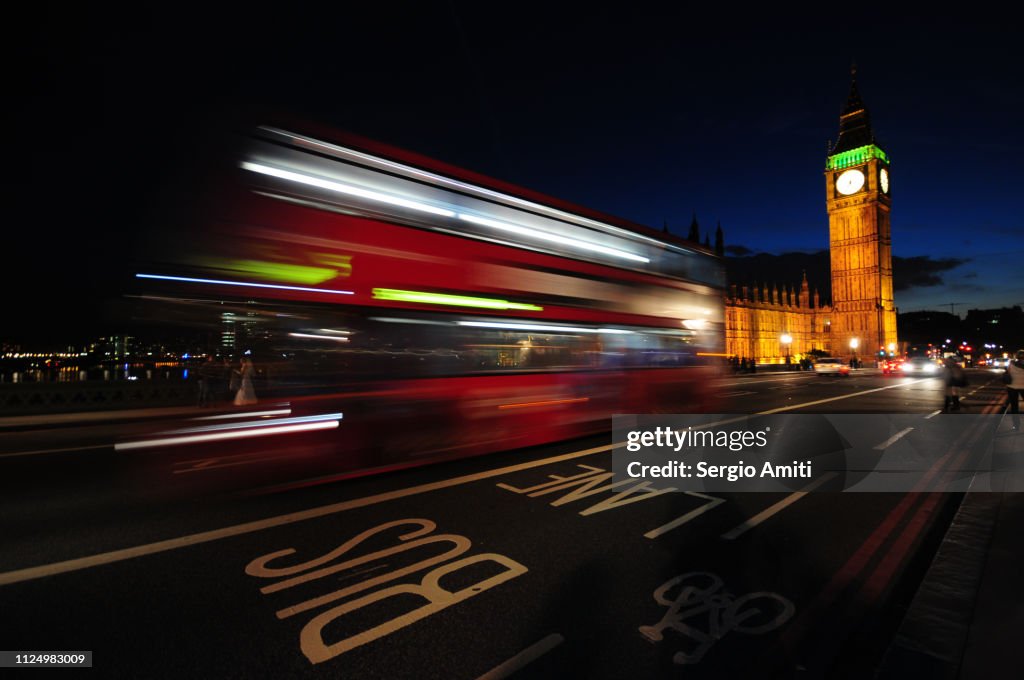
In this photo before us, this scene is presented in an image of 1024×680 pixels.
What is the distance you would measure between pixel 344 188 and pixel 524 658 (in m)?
4.65

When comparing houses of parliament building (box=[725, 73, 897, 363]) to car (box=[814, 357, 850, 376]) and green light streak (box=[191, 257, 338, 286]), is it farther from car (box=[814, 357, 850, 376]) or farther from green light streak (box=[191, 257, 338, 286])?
green light streak (box=[191, 257, 338, 286])

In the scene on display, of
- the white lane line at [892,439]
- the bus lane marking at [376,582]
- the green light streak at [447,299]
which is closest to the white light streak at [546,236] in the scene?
the green light streak at [447,299]

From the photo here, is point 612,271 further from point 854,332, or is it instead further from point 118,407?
point 854,332

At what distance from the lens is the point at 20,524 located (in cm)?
506

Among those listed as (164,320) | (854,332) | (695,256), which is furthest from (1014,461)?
(854,332)

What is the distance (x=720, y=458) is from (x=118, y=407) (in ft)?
50.8

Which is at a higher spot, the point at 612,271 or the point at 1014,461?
the point at 612,271

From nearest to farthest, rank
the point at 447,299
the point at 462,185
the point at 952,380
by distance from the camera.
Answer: the point at 447,299 < the point at 462,185 < the point at 952,380

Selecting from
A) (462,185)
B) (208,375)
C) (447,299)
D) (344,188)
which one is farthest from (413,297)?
(208,375)

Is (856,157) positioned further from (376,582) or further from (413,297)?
(376,582)

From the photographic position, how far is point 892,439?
9.69 m

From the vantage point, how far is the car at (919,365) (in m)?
44.4

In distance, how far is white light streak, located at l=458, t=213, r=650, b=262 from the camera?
664cm

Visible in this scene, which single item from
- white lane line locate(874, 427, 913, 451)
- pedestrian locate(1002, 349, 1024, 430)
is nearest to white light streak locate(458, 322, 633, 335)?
white lane line locate(874, 427, 913, 451)
